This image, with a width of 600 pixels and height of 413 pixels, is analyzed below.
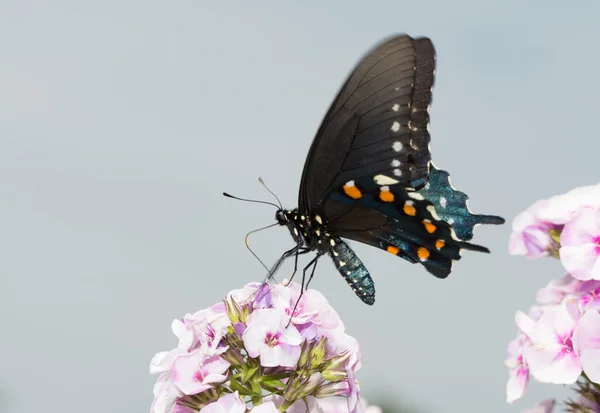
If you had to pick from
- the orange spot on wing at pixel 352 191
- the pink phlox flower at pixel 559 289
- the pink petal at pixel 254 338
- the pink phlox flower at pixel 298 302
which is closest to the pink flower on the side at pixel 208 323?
the pink petal at pixel 254 338

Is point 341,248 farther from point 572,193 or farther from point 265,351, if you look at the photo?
point 572,193

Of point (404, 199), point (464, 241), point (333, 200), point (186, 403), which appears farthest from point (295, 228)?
point (186, 403)

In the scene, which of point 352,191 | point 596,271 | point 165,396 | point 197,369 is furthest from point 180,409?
point 596,271

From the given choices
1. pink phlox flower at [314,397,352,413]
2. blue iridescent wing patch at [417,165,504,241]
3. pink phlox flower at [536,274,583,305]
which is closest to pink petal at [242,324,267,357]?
pink phlox flower at [314,397,352,413]

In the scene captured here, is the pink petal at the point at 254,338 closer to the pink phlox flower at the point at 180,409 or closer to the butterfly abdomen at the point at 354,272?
the pink phlox flower at the point at 180,409

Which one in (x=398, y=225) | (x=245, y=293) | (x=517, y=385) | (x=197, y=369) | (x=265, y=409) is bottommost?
(x=517, y=385)

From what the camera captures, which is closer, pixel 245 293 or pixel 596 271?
pixel 245 293

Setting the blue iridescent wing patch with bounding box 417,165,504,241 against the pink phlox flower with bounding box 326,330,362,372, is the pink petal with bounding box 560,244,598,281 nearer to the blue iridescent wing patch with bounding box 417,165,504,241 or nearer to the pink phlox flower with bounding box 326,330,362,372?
the blue iridescent wing patch with bounding box 417,165,504,241

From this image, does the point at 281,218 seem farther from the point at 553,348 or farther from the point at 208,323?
the point at 553,348

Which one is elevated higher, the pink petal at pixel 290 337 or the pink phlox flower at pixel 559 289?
A: the pink petal at pixel 290 337
